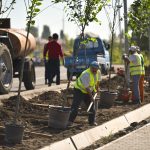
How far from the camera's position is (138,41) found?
22.7m

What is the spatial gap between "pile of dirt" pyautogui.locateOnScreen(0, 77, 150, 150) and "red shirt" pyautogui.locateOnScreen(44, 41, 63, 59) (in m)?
3.00

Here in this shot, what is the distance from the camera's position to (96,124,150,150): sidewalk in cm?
965

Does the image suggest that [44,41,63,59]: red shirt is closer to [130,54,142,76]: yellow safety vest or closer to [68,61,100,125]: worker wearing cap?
[130,54,142,76]: yellow safety vest

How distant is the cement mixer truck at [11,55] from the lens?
49.8ft

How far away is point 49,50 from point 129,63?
13.6 ft

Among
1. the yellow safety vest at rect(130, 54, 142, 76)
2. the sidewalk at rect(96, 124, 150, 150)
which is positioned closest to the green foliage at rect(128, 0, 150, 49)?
the yellow safety vest at rect(130, 54, 142, 76)

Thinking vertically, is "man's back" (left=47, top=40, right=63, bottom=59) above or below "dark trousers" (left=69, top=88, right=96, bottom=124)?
above

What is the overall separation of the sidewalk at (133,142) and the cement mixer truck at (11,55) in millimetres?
5038

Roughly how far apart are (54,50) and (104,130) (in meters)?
8.26

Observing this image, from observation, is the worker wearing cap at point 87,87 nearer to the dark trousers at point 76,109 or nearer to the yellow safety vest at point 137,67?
the dark trousers at point 76,109

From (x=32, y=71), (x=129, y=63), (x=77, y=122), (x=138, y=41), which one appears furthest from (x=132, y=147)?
(x=138, y=41)

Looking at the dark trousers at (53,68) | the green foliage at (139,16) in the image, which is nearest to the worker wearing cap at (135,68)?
the green foliage at (139,16)

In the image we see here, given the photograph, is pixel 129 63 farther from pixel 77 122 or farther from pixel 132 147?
pixel 132 147

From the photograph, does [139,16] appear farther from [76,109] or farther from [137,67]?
[76,109]
